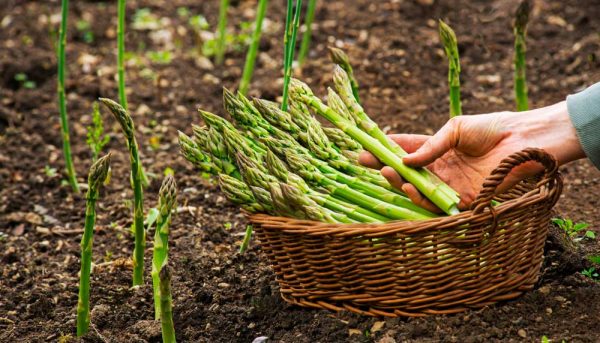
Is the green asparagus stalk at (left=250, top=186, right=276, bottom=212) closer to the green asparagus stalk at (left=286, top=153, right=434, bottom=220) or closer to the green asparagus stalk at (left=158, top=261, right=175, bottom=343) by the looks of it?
the green asparagus stalk at (left=286, top=153, right=434, bottom=220)

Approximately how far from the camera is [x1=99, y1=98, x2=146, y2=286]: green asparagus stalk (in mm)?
3541

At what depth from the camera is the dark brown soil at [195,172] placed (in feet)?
11.0

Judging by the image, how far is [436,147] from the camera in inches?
133

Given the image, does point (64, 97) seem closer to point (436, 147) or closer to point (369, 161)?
point (369, 161)

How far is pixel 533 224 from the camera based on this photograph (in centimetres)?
323

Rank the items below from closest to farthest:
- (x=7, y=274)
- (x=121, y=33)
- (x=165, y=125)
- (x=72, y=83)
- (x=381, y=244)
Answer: (x=381, y=244) < (x=7, y=274) < (x=121, y=33) < (x=165, y=125) < (x=72, y=83)

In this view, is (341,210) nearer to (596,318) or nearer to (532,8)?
(596,318)

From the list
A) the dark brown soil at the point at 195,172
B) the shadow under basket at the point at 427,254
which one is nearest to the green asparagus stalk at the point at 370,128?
the shadow under basket at the point at 427,254

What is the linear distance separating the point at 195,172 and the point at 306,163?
6.00ft

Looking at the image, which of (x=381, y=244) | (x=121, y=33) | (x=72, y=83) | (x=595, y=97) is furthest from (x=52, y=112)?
(x=595, y=97)

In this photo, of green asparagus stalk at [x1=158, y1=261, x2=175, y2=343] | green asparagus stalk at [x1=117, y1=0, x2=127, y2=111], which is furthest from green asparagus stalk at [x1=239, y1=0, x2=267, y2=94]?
green asparagus stalk at [x1=158, y1=261, x2=175, y2=343]

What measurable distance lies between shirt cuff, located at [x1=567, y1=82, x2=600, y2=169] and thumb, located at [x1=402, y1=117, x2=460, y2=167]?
0.47 m

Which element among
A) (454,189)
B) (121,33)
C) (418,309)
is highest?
(121,33)

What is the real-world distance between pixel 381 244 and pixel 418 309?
Result: 13.1 inches
